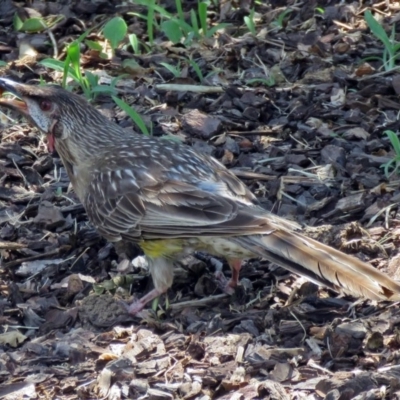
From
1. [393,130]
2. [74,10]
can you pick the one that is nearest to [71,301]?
[393,130]

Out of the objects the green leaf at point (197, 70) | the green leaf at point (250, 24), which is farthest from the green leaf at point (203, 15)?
the green leaf at point (197, 70)

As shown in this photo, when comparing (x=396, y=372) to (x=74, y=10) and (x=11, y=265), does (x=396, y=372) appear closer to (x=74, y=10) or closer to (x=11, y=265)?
(x=11, y=265)

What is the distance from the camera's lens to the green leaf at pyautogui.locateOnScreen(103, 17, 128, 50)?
9891 mm

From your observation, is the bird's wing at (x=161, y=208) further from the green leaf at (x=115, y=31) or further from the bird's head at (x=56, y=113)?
the green leaf at (x=115, y=31)

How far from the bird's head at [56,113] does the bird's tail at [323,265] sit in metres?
1.96

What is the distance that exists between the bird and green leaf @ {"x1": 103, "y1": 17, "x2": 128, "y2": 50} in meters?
1.57

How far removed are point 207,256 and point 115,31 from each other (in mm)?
2908

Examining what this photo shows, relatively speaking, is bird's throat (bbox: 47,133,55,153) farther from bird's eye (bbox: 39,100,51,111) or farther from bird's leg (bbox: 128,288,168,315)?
bird's leg (bbox: 128,288,168,315)

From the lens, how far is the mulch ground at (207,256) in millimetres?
6191

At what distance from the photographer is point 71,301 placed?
7.33 meters

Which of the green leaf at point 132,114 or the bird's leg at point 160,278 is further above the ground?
the green leaf at point 132,114

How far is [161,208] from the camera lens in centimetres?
715

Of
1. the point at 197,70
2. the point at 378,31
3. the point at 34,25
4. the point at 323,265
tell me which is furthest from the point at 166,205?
the point at 34,25

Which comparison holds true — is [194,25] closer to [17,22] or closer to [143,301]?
[17,22]
